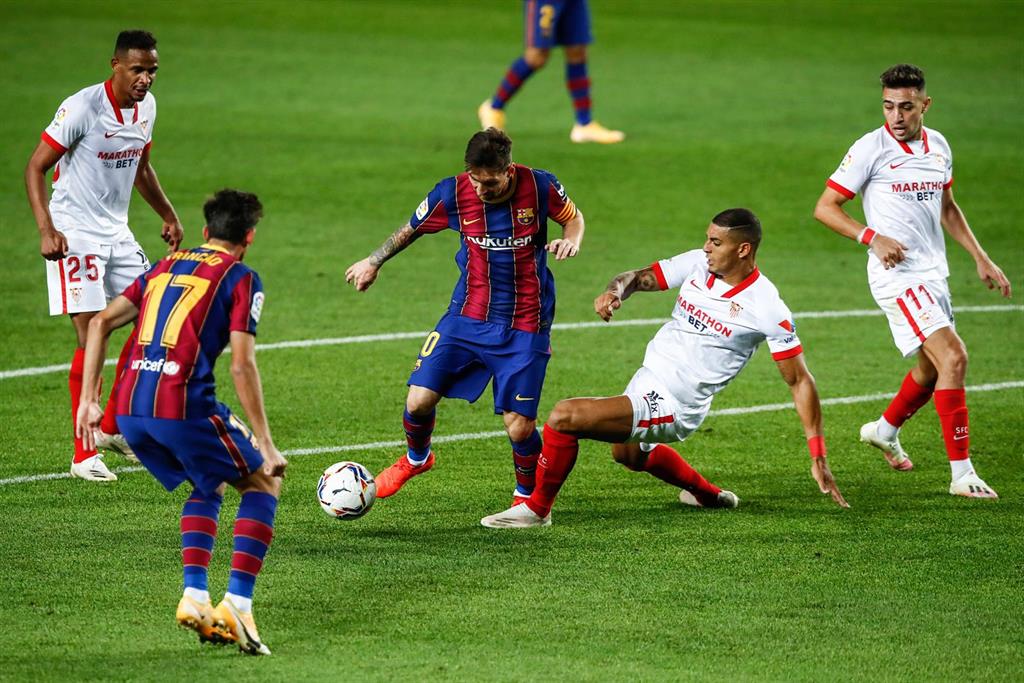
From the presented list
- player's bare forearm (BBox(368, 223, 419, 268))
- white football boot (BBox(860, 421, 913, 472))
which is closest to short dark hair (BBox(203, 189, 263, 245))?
player's bare forearm (BBox(368, 223, 419, 268))

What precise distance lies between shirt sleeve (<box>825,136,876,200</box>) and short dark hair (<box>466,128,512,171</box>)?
2.22 m

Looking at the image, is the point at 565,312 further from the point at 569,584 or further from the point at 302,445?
the point at 569,584

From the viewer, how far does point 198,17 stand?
30656mm

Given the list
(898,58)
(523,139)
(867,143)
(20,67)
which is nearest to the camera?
(867,143)

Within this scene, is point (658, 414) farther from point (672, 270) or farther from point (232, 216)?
point (232, 216)

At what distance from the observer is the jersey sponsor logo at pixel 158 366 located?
6.27 meters

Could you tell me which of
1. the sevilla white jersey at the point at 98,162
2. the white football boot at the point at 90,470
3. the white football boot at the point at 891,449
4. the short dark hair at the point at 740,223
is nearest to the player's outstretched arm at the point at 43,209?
the sevilla white jersey at the point at 98,162

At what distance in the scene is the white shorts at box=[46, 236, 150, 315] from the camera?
9.09 m

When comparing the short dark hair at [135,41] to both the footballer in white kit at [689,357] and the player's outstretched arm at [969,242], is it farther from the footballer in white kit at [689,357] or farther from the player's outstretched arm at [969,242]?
the player's outstretched arm at [969,242]

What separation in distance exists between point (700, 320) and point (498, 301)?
108 cm

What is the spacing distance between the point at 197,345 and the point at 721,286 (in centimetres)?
300

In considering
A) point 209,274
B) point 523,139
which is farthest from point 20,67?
point 209,274

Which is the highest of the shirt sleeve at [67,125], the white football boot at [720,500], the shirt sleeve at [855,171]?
the shirt sleeve at [67,125]

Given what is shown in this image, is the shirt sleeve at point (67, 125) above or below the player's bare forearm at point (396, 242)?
above
